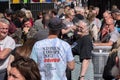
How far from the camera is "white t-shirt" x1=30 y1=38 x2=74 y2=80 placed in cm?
618

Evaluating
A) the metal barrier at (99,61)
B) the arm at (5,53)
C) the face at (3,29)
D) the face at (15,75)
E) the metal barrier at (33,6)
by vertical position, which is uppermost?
the face at (15,75)

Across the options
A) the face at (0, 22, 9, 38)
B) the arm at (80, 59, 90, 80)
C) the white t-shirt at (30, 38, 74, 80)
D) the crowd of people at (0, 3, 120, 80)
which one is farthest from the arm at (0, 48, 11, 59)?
the arm at (80, 59, 90, 80)

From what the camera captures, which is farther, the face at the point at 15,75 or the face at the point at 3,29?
the face at the point at 3,29

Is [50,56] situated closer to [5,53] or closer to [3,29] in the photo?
[5,53]

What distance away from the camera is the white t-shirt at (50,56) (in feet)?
20.3

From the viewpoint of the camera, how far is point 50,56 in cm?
618

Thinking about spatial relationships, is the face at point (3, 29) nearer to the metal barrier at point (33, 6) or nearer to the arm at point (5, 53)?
the arm at point (5, 53)

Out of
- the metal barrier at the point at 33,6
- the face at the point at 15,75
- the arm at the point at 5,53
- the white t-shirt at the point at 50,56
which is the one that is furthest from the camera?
the metal barrier at the point at 33,6

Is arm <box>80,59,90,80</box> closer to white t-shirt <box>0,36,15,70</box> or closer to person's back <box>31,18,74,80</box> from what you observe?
white t-shirt <box>0,36,15,70</box>

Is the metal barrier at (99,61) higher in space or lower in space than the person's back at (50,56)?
lower

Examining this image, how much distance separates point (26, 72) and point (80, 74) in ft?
15.1

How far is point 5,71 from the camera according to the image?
6773 millimetres

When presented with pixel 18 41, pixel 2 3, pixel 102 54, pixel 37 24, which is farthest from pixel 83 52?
pixel 2 3

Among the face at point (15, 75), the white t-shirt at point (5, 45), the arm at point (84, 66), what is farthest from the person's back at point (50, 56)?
the face at point (15, 75)
